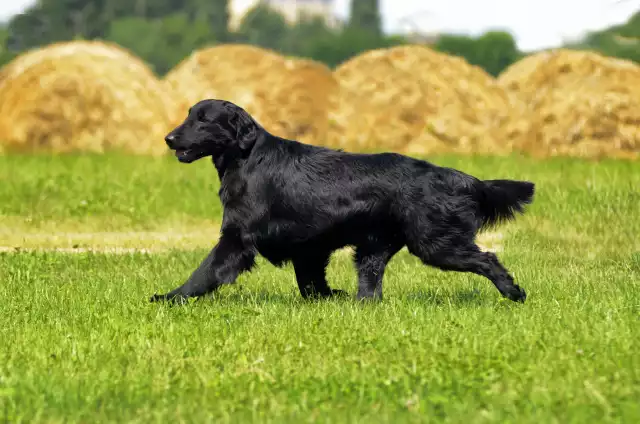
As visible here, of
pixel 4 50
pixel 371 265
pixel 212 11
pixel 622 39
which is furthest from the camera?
pixel 212 11

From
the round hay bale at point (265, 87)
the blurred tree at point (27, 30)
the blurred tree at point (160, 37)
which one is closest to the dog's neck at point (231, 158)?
the round hay bale at point (265, 87)

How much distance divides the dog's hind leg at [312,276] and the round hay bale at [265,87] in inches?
506

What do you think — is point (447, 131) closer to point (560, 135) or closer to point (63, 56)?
point (560, 135)

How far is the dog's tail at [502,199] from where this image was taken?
26.7 ft

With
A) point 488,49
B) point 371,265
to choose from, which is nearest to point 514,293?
point 371,265

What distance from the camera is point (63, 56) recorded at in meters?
21.4

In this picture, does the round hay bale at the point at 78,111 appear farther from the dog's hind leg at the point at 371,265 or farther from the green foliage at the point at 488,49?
the green foliage at the point at 488,49

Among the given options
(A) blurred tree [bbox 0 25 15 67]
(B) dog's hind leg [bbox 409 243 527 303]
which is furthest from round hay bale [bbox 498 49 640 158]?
(A) blurred tree [bbox 0 25 15 67]

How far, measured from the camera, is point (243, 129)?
8.03m

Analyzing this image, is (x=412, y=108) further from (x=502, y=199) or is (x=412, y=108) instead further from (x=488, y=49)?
(x=488, y=49)

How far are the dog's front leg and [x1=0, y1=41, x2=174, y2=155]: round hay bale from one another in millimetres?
12748

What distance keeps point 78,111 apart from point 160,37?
37.5m

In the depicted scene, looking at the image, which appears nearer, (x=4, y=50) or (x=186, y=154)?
(x=186, y=154)

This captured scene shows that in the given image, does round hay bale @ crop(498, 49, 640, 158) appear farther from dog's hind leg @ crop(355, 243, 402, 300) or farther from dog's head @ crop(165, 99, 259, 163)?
dog's head @ crop(165, 99, 259, 163)
